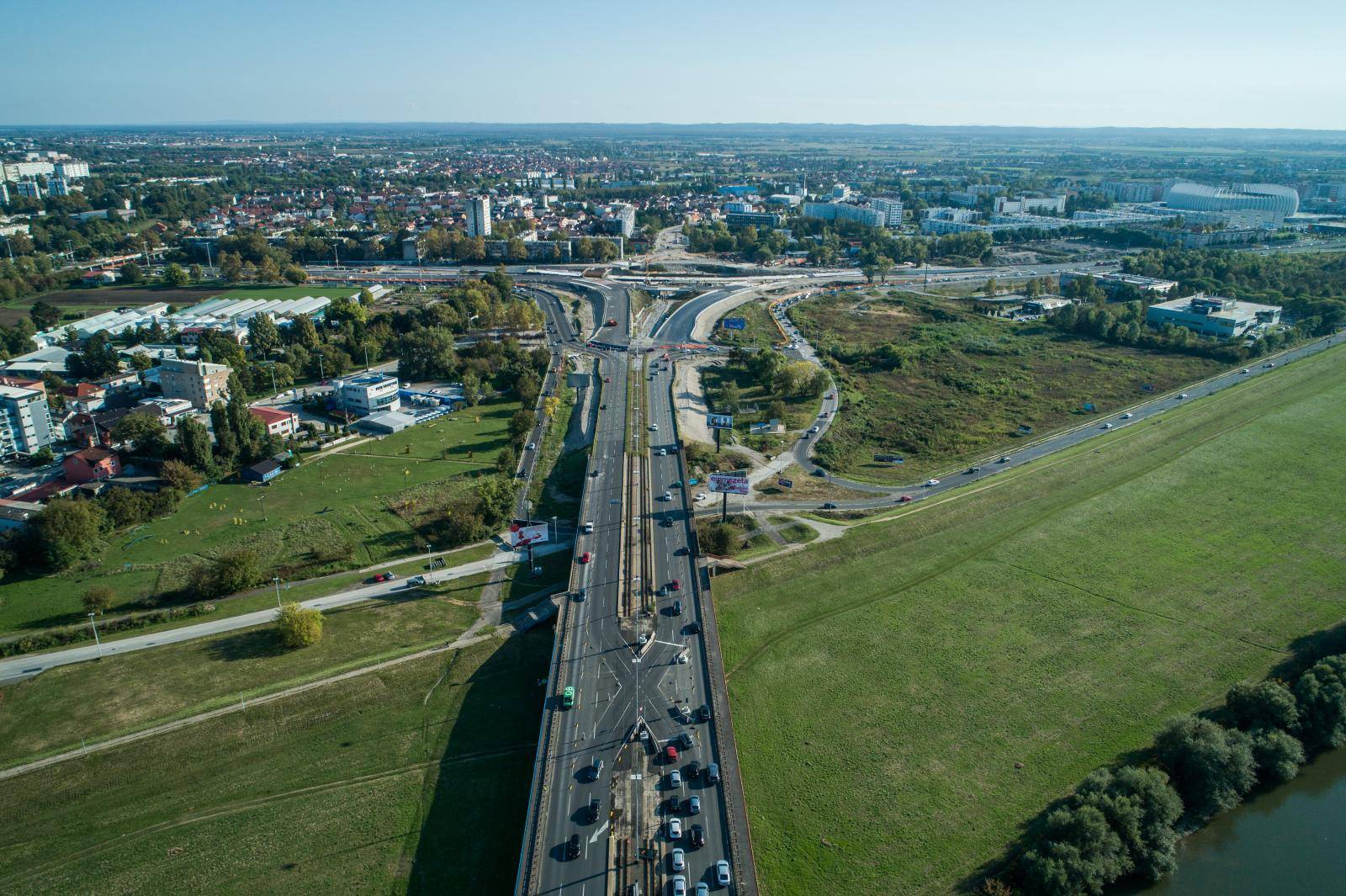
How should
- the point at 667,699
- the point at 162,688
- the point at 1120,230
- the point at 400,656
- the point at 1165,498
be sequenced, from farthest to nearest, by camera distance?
1. the point at 1120,230
2. the point at 1165,498
3. the point at 400,656
4. the point at 162,688
5. the point at 667,699

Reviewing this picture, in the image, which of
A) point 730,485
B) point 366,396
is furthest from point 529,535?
point 366,396

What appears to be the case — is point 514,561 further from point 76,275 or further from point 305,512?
point 76,275

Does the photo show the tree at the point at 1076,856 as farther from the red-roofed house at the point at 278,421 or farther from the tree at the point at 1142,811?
the red-roofed house at the point at 278,421

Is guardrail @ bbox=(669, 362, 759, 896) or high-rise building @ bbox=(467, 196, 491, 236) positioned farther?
high-rise building @ bbox=(467, 196, 491, 236)

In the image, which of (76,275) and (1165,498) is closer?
(1165,498)

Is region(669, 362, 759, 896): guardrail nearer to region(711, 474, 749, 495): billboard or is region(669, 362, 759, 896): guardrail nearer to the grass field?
the grass field

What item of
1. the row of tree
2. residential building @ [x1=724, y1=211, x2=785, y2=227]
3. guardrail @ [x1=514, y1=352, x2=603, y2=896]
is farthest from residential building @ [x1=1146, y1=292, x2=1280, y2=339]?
guardrail @ [x1=514, y1=352, x2=603, y2=896]

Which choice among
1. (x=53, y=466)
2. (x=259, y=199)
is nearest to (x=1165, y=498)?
(x=53, y=466)
